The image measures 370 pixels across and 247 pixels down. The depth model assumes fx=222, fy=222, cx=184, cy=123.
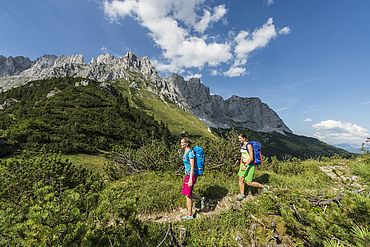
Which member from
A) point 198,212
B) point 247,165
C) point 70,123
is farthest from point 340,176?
point 70,123

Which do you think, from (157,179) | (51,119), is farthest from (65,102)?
(157,179)

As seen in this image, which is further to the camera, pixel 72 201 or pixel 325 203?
pixel 325 203

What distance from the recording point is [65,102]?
7631cm

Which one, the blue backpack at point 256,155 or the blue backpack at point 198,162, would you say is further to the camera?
the blue backpack at point 256,155

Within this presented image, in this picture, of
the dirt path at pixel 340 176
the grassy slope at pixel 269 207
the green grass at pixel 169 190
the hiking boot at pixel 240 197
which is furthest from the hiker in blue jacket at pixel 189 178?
the dirt path at pixel 340 176

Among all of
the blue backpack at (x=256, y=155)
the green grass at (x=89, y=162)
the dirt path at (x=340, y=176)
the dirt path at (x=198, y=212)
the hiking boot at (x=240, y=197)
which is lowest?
the green grass at (x=89, y=162)

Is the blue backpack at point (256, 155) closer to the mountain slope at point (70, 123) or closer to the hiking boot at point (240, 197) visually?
the hiking boot at point (240, 197)

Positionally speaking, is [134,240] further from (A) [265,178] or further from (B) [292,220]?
(A) [265,178]

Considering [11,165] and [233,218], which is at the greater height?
[11,165]

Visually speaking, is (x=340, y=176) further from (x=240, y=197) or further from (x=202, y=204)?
(x=202, y=204)

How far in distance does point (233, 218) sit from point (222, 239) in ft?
4.32

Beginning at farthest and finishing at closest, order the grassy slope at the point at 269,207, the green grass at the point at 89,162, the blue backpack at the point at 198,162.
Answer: the green grass at the point at 89,162
the blue backpack at the point at 198,162
the grassy slope at the point at 269,207

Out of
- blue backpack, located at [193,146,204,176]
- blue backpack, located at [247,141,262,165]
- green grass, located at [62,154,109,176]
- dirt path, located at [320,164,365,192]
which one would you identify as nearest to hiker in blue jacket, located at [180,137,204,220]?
blue backpack, located at [193,146,204,176]

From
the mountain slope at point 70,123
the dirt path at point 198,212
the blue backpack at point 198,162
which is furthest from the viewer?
the mountain slope at point 70,123
